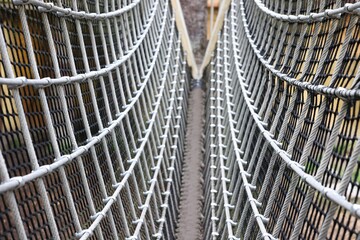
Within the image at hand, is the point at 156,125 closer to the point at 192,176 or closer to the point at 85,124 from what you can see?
the point at 192,176

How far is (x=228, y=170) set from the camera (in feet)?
→ 4.75

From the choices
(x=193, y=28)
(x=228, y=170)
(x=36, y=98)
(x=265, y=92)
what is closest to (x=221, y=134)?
(x=228, y=170)

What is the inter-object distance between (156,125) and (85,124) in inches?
25.9

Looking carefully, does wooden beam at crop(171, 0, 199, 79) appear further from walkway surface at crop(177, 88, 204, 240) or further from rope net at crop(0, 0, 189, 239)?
rope net at crop(0, 0, 189, 239)

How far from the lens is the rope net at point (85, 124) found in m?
0.78

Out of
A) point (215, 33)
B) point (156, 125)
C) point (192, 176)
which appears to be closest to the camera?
point (156, 125)

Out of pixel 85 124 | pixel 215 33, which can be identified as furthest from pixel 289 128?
pixel 215 33

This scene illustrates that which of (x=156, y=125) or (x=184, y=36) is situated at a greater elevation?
(x=184, y=36)

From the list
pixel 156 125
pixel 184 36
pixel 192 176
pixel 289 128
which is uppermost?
pixel 184 36

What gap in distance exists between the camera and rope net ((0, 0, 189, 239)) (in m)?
0.78

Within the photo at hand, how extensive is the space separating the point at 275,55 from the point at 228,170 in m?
0.43

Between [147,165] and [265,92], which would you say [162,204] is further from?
[265,92]

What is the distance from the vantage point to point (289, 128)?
3.39 ft

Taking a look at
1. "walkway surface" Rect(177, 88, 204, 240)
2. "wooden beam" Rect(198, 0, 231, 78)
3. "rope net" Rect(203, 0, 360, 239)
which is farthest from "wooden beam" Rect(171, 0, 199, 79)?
"rope net" Rect(203, 0, 360, 239)
